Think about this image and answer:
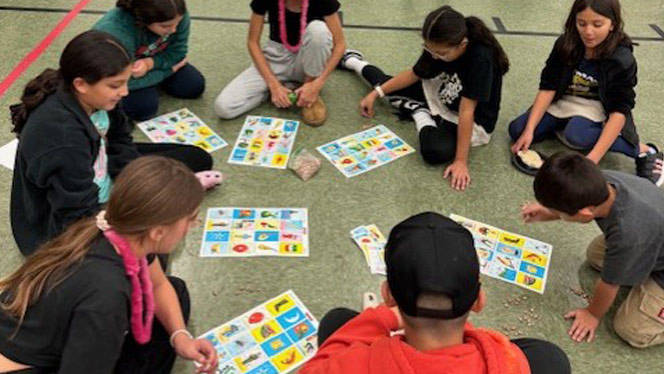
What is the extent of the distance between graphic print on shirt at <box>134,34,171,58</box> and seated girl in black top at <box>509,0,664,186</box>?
5.45 feet

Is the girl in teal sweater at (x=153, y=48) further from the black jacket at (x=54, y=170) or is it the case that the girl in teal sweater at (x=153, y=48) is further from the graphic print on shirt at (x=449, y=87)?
the graphic print on shirt at (x=449, y=87)

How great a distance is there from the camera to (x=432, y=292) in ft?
3.10

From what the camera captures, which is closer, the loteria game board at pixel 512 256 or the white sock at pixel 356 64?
the loteria game board at pixel 512 256

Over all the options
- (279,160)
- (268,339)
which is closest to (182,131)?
(279,160)

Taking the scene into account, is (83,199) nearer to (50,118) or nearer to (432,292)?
(50,118)

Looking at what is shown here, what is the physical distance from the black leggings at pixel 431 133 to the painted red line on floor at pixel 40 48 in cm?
193

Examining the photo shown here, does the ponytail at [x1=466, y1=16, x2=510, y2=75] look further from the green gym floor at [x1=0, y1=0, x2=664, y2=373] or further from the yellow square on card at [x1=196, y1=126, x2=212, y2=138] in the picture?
the yellow square on card at [x1=196, y1=126, x2=212, y2=138]

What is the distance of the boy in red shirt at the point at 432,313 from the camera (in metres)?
0.93

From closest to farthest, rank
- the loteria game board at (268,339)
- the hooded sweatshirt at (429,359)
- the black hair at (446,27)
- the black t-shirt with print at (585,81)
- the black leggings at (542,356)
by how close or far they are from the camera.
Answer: the hooded sweatshirt at (429,359)
the black leggings at (542,356)
the loteria game board at (268,339)
the black hair at (446,27)
the black t-shirt with print at (585,81)

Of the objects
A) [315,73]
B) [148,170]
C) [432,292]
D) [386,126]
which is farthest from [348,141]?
[432,292]

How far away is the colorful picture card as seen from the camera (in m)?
1.95

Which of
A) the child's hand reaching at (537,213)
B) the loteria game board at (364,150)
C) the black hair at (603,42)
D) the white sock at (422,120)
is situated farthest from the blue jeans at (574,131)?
the child's hand reaching at (537,213)

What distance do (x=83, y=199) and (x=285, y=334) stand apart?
0.73m

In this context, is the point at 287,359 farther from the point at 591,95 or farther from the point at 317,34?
the point at 591,95
